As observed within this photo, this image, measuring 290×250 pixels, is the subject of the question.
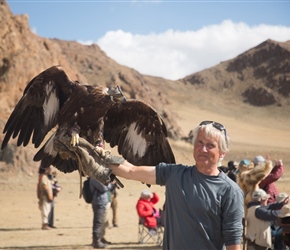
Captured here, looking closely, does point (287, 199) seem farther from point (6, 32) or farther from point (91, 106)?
point (6, 32)

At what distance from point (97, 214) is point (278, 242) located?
3524 mm

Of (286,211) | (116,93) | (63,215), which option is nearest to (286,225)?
(286,211)

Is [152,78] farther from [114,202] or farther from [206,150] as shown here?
[206,150]

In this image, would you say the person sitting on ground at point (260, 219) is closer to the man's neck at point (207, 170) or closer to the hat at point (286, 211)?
the hat at point (286, 211)

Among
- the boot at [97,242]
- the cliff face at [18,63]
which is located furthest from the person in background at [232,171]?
the cliff face at [18,63]

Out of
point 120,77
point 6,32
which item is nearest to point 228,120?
point 120,77

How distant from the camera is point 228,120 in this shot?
207 feet

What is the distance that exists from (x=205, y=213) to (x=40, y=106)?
10.9 feet

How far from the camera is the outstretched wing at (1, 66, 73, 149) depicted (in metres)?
6.03

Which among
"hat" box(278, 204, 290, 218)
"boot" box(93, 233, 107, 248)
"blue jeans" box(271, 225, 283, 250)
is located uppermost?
"hat" box(278, 204, 290, 218)

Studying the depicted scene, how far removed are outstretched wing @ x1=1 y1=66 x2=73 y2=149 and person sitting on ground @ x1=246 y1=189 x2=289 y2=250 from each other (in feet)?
9.81

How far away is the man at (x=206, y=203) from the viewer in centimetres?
332

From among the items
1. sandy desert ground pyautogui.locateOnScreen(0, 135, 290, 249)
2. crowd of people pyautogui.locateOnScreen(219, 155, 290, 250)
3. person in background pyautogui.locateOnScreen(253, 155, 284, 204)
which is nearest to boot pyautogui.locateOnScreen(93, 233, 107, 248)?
sandy desert ground pyautogui.locateOnScreen(0, 135, 290, 249)

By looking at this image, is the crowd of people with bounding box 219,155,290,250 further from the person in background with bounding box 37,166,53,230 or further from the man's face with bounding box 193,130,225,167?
the person in background with bounding box 37,166,53,230
